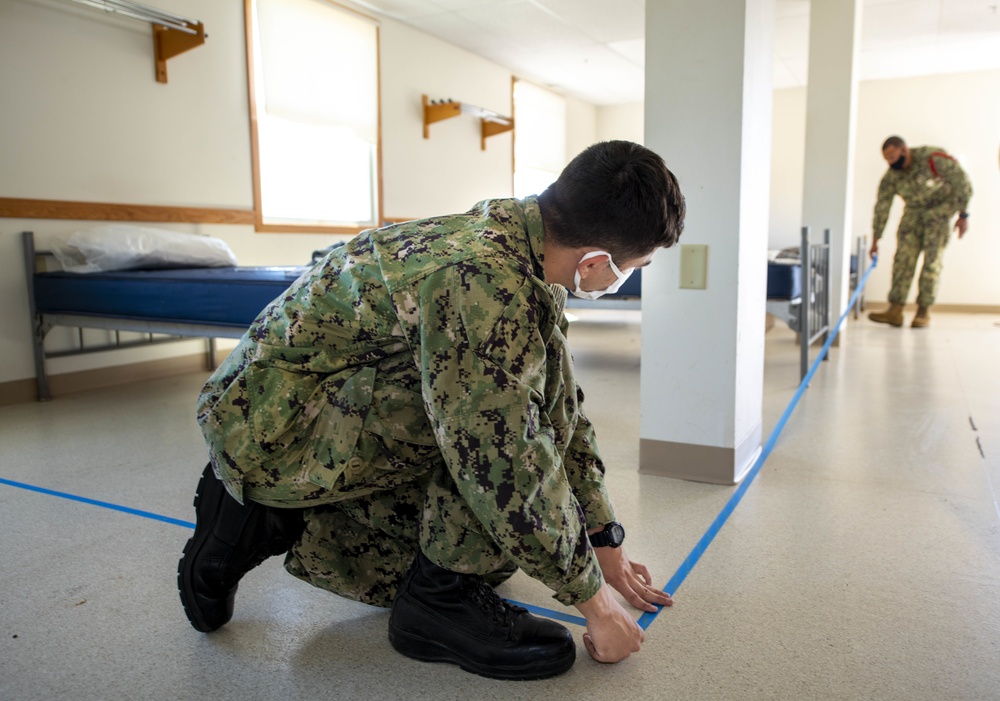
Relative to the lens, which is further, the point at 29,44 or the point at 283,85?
the point at 283,85

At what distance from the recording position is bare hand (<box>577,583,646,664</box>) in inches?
40.8

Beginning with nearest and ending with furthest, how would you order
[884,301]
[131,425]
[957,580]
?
[957,580] < [131,425] < [884,301]

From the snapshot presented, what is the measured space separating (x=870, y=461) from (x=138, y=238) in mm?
2979

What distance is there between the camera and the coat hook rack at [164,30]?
3.11 m

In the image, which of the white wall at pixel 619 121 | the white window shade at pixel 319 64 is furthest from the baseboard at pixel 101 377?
the white wall at pixel 619 121

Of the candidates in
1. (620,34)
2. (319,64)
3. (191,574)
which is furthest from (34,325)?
(620,34)

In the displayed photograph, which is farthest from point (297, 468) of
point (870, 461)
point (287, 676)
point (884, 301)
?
point (884, 301)

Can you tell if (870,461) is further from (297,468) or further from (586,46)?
(586,46)

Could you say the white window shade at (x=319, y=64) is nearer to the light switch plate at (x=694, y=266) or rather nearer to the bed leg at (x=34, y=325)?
the bed leg at (x=34, y=325)

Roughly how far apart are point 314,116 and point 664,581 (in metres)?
3.84

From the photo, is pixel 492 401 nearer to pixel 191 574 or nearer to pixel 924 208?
Result: pixel 191 574

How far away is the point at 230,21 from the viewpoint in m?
3.82

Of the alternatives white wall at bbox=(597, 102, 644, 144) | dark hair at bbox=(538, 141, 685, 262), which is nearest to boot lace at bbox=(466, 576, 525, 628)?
dark hair at bbox=(538, 141, 685, 262)

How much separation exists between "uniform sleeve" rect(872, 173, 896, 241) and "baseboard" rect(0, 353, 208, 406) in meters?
4.71
